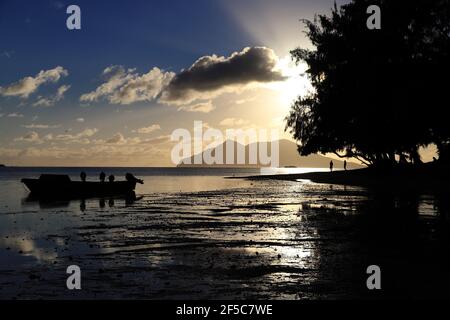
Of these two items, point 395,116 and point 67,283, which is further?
point 395,116

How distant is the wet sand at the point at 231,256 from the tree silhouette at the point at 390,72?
13.7m

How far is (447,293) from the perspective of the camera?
892 cm

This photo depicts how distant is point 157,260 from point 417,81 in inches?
1097

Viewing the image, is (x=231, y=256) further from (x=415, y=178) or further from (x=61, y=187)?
(x=415, y=178)

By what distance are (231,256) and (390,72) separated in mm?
28467

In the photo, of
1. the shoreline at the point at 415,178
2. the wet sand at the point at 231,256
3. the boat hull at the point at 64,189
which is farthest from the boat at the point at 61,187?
the shoreline at the point at 415,178

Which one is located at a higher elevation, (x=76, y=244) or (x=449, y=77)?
(x=449, y=77)

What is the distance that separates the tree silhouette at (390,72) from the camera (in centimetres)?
3494

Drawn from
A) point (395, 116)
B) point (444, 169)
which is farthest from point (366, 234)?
point (444, 169)

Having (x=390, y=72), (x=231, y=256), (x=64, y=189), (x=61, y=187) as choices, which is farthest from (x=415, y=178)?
(x=231, y=256)

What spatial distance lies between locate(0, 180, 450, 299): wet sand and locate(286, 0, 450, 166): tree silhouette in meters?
13.7

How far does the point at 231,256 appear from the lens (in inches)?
523
